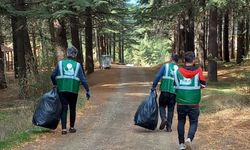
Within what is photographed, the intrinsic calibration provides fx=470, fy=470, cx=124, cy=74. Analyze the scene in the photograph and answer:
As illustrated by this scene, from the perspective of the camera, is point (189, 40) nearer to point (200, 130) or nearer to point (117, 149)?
point (200, 130)

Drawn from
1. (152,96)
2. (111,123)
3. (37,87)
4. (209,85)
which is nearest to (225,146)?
(152,96)

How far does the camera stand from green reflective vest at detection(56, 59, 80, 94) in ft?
34.5

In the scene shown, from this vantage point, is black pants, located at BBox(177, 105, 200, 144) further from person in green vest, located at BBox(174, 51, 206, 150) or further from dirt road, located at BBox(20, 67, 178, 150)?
dirt road, located at BBox(20, 67, 178, 150)

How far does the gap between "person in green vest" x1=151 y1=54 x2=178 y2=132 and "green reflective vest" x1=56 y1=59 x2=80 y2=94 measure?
5.85 feet

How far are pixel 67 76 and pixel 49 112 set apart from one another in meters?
0.90

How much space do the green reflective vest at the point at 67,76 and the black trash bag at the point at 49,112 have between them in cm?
27

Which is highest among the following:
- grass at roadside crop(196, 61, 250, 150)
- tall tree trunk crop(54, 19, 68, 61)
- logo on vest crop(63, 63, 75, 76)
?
tall tree trunk crop(54, 19, 68, 61)

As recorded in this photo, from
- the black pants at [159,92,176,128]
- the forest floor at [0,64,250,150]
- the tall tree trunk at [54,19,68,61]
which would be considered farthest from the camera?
the tall tree trunk at [54,19,68,61]

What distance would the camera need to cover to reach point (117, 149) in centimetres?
911

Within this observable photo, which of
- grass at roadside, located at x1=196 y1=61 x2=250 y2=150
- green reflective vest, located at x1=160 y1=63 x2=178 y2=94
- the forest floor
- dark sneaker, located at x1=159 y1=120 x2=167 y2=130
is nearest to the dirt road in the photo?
the forest floor

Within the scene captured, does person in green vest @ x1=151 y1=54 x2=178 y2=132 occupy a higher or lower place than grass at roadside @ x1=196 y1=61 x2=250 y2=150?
higher

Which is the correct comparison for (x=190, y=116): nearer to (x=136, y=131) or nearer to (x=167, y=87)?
(x=167, y=87)

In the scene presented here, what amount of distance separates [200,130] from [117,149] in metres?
3.03

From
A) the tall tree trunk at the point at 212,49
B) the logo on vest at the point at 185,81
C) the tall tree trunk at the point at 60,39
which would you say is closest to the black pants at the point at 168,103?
the logo on vest at the point at 185,81
